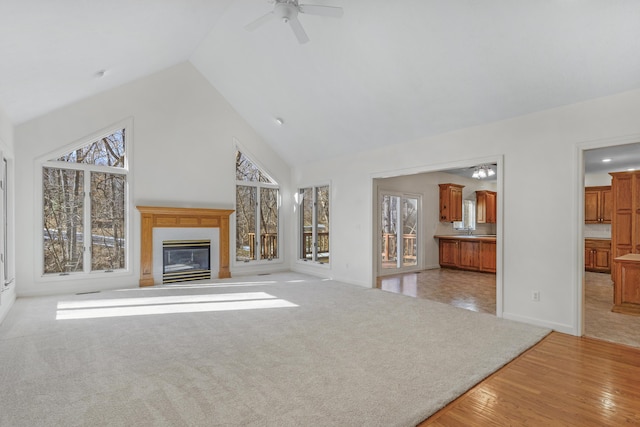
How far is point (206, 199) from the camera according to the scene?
7117 mm

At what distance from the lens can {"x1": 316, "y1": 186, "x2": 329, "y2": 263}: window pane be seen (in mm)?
7609

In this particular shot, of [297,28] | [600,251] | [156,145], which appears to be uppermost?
[297,28]

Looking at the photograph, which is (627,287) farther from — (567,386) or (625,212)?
(567,386)

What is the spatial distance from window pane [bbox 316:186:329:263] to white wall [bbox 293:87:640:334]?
2887mm

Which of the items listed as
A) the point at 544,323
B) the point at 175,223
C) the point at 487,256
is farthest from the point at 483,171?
the point at 175,223

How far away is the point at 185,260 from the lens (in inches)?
269

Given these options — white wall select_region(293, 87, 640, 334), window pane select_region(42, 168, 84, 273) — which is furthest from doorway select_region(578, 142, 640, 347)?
window pane select_region(42, 168, 84, 273)

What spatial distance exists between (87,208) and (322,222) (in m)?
4.44

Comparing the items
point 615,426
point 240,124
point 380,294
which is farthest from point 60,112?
point 615,426

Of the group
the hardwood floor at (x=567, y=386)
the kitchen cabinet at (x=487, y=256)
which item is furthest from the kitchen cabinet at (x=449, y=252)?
the hardwood floor at (x=567, y=386)

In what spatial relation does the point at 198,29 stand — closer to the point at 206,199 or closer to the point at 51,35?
the point at 51,35

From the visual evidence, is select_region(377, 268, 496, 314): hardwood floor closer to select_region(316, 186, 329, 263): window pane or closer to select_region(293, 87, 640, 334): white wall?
select_region(293, 87, 640, 334): white wall

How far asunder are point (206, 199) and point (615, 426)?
22.0ft

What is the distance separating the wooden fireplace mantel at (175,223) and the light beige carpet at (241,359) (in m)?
1.19
